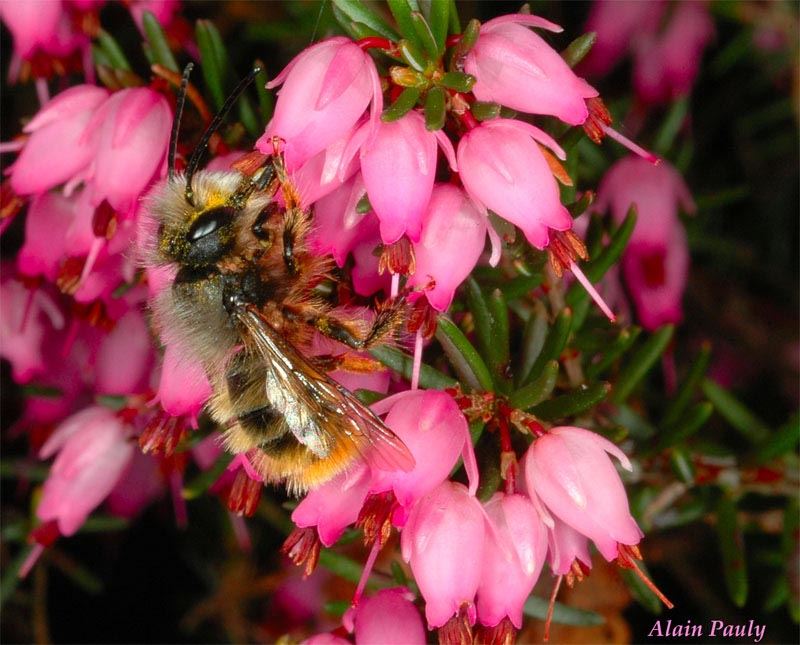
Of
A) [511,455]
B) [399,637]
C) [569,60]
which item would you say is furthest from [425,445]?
[569,60]

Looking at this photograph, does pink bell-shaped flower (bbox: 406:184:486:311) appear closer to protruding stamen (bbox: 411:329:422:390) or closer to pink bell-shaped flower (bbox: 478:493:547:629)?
protruding stamen (bbox: 411:329:422:390)

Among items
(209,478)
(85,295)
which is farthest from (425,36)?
(209,478)

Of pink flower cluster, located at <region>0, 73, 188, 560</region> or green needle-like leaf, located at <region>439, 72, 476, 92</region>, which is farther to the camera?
pink flower cluster, located at <region>0, 73, 188, 560</region>

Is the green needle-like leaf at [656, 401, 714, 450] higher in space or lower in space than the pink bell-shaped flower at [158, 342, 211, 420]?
lower

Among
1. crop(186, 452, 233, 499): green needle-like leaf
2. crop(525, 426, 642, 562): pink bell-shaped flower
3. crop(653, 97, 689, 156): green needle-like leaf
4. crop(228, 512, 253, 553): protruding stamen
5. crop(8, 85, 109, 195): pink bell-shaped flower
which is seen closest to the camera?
crop(525, 426, 642, 562): pink bell-shaped flower

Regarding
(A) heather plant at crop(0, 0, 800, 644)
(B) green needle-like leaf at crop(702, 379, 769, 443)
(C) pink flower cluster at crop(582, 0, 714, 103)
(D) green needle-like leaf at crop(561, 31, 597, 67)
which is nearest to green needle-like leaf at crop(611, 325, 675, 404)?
(A) heather plant at crop(0, 0, 800, 644)

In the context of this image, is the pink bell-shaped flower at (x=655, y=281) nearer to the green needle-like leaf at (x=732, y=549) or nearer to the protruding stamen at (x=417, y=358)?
the green needle-like leaf at (x=732, y=549)

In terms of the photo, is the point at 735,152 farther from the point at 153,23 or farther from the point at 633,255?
the point at 153,23
